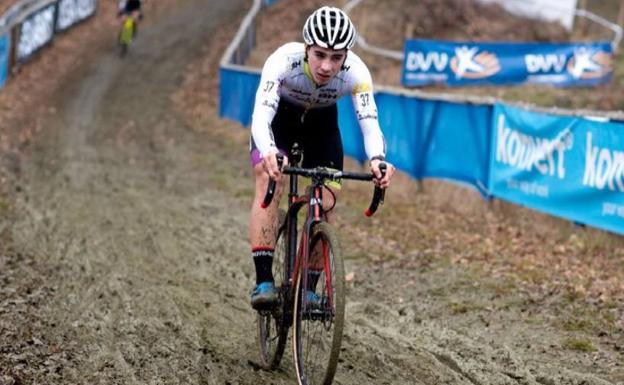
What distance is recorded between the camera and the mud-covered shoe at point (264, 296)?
16.8ft

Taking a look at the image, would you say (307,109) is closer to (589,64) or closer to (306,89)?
(306,89)

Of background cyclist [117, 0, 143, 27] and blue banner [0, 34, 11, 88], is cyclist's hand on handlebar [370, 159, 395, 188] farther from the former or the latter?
background cyclist [117, 0, 143, 27]

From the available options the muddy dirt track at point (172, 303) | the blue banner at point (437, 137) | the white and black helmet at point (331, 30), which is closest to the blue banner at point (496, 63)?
the blue banner at point (437, 137)

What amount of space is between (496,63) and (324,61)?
57.3 feet

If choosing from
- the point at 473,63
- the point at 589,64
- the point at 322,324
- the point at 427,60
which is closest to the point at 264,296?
the point at 322,324

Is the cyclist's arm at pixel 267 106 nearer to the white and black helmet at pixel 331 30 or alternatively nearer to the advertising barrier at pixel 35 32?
the white and black helmet at pixel 331 30

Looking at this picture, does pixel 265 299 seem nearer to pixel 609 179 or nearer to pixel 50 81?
pixel 609 179

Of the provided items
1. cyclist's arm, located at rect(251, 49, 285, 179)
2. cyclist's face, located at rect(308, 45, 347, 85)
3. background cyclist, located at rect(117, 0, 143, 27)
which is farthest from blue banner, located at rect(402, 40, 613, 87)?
cyclist's face, located at rect(308, 45, 347, 85)

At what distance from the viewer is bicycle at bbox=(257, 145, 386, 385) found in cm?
437

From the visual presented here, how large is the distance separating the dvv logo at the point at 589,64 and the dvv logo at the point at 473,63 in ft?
7.97

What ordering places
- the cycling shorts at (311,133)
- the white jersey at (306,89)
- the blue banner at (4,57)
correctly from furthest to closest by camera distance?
the blue banner at (4,57) → the cycling shorts at (311,133) → the white jersey at (306,89)

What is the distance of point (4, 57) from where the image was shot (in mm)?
21312


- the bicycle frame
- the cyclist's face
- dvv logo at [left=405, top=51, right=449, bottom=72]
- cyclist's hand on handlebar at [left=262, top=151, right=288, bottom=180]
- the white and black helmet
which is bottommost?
the bicycle frame

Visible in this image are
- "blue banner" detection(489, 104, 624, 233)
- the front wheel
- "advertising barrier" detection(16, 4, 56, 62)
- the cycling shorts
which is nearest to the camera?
the cycling shorts
